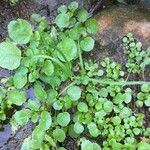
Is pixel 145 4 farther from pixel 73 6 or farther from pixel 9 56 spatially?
pixel 9 56

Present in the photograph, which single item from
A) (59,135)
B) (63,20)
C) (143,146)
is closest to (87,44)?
(63,20)

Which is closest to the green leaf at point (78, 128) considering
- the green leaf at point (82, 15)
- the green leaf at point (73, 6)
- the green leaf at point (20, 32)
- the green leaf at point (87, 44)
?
the green leaf at point (87, 44)

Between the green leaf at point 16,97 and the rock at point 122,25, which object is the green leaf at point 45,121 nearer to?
the green leaf at point 16,97

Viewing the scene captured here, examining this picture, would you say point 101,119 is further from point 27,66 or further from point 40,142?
point 27,66

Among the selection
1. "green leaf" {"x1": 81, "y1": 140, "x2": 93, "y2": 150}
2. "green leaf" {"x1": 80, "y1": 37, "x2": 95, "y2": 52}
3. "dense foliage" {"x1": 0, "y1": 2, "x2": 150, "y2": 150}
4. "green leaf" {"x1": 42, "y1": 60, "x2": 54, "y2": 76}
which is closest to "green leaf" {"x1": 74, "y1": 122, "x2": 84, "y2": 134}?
"dense foliage" {"x1": 0, "y1": 2, "x2": 150, "y2": 150}

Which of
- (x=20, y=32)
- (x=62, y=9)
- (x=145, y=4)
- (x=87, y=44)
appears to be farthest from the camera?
(x=145, y=4)

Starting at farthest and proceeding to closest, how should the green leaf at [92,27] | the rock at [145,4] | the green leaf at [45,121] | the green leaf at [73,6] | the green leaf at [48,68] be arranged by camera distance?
the rock at [145,4] → the green leaf at [73,6] → the green leaf at [92,27] → the green leaf at [48,68] → the green leaf at [45,121]
